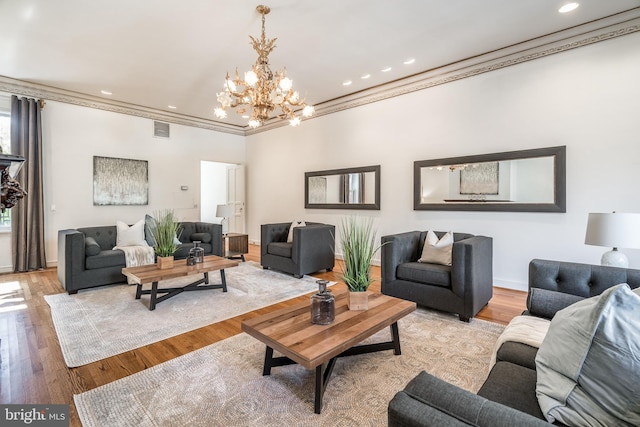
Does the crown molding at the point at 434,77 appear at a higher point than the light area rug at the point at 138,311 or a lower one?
higher

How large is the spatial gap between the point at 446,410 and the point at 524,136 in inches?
158

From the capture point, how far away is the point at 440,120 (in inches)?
176

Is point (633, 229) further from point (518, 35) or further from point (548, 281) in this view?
point (518, 35)

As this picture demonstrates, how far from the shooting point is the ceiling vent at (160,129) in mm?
6359

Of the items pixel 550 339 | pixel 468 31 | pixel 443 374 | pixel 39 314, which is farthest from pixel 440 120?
pixel 39 314

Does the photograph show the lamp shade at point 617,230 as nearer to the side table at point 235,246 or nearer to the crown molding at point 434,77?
the crown molding at point 434,77

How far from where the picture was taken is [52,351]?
2.33m

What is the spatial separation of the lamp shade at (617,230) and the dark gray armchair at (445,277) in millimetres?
911

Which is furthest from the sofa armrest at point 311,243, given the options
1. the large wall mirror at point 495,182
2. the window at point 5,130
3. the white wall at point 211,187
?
the white wall at point 211,187

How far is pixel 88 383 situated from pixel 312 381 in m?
1.45

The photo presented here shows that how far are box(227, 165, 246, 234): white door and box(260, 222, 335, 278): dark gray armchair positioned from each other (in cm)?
300

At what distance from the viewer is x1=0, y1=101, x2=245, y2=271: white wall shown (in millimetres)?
5156

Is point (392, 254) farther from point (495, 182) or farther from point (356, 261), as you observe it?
point (495, 182)

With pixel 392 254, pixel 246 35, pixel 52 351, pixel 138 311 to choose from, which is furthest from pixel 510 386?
pixel 246 35
